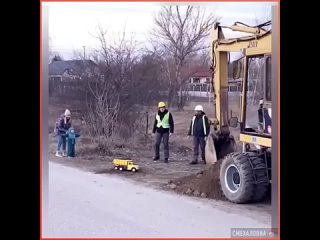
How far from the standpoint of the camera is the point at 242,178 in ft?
19.8

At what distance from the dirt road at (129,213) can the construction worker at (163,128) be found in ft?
1.23

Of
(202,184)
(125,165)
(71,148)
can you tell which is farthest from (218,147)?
(71,148)

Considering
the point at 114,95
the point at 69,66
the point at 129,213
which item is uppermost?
the point at 69,66

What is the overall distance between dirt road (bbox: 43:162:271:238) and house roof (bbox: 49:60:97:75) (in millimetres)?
775

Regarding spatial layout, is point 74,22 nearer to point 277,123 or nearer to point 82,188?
point 82,188

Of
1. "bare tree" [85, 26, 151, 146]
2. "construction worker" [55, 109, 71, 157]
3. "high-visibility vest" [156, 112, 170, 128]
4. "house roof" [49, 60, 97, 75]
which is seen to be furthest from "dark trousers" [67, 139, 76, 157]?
"high-visibility vest" [156, 112, 170, 128]

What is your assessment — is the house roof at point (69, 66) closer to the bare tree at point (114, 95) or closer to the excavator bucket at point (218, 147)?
the bare tree at point (114, 95)

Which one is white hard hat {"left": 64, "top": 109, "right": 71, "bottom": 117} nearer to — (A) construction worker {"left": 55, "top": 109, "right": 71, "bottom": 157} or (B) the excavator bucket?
(A) construction worker {"left": 55, "top": 109, "right": 71, "bottom": 157}

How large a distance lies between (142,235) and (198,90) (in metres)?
1.39

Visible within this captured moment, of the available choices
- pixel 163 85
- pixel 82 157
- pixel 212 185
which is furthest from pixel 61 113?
pixel 212 185

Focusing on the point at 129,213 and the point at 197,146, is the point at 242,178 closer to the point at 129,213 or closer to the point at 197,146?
the point at 197,146

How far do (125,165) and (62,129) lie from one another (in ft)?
2.13

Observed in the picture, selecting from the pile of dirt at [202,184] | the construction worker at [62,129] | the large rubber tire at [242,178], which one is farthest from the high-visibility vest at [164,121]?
the construction worker at [62,129]

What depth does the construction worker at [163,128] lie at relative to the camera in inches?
234
